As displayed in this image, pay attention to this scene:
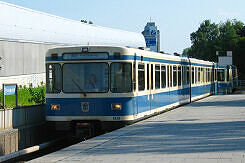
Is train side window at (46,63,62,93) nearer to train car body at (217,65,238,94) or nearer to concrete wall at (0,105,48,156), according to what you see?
concrete wall at (0,105,48,156)

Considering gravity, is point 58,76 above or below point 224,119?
above

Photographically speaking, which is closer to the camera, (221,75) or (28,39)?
(221,75)

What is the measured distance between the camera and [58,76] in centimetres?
1638

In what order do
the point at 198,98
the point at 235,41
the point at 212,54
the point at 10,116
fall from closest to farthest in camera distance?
the point at 10,116 < the point at 198,98 < the point at 235,41 < the point at 212,54

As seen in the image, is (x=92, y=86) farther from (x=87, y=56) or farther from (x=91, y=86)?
(x=87, y=56)

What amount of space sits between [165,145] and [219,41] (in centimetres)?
10162

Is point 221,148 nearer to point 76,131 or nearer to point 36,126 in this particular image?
point 76,131

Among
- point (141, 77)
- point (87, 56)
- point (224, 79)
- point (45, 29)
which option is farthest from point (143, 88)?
point (45, 29)

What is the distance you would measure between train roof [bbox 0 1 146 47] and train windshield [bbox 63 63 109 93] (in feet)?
91.6

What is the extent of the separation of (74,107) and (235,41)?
90.0 m

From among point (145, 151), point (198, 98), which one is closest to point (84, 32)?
point (198, 98)

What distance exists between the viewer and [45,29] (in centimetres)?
5231

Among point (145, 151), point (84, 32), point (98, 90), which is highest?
point (84, 32)

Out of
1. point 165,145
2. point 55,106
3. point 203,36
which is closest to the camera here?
point 165,145
